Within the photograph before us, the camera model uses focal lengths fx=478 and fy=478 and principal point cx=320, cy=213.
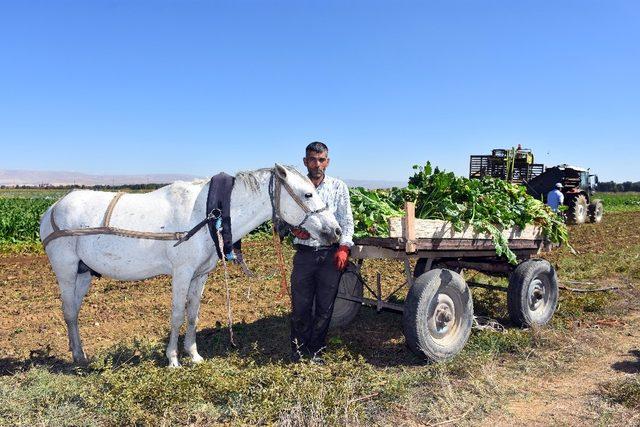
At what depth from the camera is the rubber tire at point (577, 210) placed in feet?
75.8

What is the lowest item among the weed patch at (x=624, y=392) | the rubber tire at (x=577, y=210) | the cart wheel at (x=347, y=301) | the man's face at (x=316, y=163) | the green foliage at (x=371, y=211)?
the weed patch at (x=624, y=392)

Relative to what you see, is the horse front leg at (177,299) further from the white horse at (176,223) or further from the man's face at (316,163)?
the man's face at (316,163)

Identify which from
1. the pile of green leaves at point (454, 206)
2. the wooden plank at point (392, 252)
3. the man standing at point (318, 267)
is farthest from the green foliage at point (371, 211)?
the man standing at point (318, 267)

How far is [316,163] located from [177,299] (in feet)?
6.29

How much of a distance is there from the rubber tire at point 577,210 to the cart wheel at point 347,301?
20.3 meters

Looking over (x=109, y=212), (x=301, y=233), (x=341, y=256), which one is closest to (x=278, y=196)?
(x=301, y=233)

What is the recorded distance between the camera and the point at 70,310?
5137mm

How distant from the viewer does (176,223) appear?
463 centimetres

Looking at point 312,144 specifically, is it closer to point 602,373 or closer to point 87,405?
point 87,405

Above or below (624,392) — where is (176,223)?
above

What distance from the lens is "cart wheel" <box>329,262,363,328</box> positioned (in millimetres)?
6352

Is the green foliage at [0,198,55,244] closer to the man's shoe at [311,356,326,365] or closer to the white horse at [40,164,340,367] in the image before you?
the white horse at [40,164,340,367]

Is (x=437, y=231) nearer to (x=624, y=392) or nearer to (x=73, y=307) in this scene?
(x=624, y=392)

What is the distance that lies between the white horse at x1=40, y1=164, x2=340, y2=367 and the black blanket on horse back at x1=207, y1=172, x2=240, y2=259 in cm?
9
